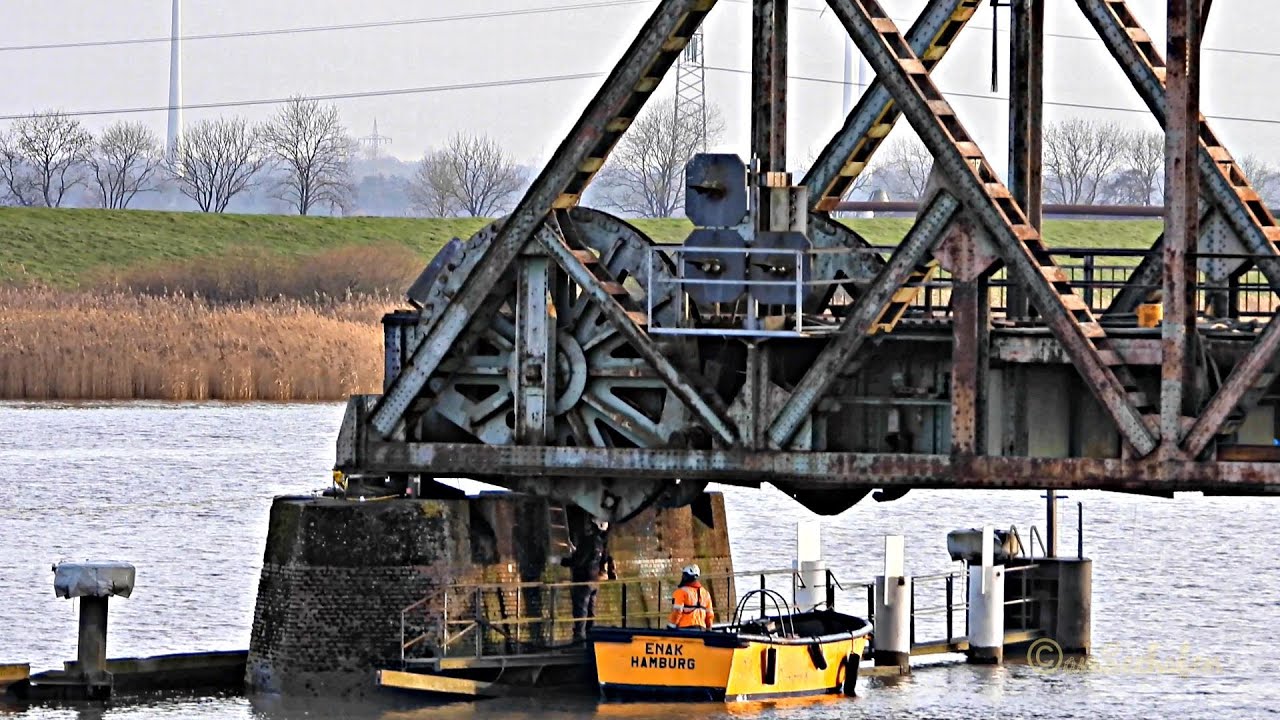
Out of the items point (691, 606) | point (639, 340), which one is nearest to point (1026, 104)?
point (639, 340)

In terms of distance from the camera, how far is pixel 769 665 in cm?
2930

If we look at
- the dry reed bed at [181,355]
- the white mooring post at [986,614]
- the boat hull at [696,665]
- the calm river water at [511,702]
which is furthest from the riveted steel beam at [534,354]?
the dry reed bed at [181,355]

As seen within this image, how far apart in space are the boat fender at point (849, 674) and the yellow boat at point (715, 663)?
6.1 inches

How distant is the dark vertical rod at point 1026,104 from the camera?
27594mm

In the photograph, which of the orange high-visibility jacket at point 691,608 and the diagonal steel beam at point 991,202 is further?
the orange high-visibility jacket at point 691,608

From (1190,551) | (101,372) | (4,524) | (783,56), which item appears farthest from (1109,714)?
(101,372)

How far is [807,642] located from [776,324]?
197 inches

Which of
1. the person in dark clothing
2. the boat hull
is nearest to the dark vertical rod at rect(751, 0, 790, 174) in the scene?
the person in dark clothing

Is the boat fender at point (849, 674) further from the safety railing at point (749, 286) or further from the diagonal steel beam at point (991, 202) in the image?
the diagonal steel beam at point (991, 202)

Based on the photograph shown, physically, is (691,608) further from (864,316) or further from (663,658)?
(864,316)

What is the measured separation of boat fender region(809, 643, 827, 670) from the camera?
30.0 m

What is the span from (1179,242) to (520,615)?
870cm

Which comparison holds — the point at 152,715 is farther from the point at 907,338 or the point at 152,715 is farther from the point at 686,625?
the point at 907,338

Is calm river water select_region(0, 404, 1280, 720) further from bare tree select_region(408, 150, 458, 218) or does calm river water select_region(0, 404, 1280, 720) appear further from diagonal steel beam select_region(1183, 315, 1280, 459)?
bare tree select_region(408, 150, 458, 218)
